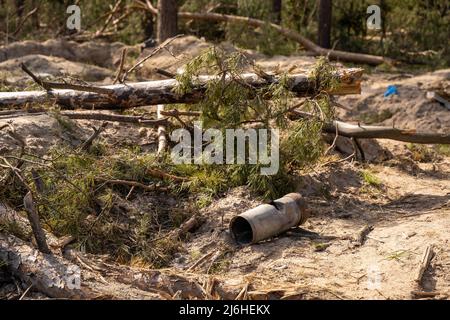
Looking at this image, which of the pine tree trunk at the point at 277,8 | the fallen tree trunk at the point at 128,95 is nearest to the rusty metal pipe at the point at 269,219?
the fallen tree trunk at the point at 128,95

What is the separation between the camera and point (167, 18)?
12.3 metres

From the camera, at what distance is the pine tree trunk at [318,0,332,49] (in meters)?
13.6

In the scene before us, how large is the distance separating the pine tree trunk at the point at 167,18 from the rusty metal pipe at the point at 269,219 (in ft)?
19.8

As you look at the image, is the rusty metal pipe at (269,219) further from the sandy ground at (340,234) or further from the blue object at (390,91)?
the blue object at (390,91)

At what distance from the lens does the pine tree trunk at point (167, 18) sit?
1227cm

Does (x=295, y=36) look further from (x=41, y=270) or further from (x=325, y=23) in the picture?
(x=41, y=270)

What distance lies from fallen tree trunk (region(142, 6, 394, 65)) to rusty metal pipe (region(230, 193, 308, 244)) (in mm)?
6841

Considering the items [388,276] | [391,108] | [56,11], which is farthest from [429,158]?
[56,11]

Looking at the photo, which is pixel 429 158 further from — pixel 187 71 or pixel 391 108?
pixel 187 71

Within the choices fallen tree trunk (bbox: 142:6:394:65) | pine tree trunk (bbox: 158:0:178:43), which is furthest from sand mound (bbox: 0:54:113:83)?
fallen tree trunk (bbox: 142:6:394:65)

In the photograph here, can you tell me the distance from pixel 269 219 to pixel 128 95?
2274 mm
